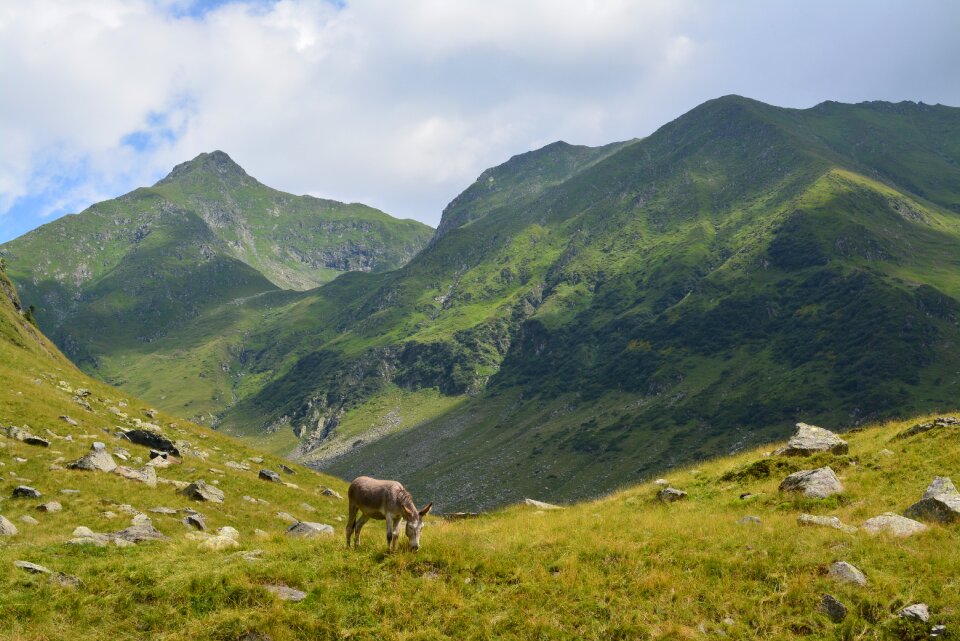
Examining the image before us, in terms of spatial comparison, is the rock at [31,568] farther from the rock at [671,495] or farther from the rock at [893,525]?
the rock at [671,495]

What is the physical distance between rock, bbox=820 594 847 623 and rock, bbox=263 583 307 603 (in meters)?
13.3

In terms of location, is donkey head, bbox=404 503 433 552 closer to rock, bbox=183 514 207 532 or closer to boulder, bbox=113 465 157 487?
rock, bbox=183 514 207 532

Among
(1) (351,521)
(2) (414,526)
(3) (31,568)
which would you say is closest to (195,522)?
(3) (31,568)

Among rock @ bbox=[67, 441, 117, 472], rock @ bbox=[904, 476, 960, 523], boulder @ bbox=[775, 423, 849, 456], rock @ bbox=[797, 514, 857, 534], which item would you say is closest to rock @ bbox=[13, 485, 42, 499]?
rock @ bbox=[67, 441, 117, 472]

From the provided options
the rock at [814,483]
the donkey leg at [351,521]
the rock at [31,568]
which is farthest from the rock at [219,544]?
the rock at [814,483]

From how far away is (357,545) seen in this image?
749 inches

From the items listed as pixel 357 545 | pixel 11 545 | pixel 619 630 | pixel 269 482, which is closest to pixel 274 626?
pixel 357 545

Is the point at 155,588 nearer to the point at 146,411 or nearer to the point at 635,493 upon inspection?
the point at 635,493

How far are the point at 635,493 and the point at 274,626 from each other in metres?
22.5

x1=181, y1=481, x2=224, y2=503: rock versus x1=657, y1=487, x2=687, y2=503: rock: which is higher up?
x1=181, y1=481, x2=224, y2=503: rock

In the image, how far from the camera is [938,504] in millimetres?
18562

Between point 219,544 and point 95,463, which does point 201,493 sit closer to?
point 95,463

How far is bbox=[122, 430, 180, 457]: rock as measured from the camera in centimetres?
4003

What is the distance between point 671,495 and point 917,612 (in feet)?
48.6
